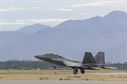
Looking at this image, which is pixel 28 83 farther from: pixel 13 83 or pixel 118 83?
pixel 118 83

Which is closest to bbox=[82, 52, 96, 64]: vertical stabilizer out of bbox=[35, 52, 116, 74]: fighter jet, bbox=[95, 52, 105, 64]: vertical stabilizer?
bbox=[35, 52, 116, 74]: fighter jet

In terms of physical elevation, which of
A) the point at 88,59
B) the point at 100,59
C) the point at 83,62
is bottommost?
the point at 83,62

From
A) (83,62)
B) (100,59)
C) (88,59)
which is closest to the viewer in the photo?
(88,59)

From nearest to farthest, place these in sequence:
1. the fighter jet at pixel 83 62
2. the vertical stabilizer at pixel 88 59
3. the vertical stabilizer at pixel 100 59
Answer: the fighter jet at pixel 83 62, the vertical stabilizer at pixel 88 59, the vertical stabilizer at pixel 100 59

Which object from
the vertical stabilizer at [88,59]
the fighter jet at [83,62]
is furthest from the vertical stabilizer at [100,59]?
the vertical stabilizer at [88,59]

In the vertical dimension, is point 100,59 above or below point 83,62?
above

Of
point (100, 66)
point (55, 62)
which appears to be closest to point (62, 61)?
point (55, 62)

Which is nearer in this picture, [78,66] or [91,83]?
[91,83]

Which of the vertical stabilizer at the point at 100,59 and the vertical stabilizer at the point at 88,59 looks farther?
the vertical stabilizer at the point at 100,59

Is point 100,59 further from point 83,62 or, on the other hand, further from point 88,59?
point 83,62

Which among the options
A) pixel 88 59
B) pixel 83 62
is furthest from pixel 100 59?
pixel 83 62

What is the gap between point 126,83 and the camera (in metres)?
50.2

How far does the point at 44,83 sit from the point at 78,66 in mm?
37718

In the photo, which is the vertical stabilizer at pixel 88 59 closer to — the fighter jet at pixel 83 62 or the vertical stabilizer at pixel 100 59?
the fighter jet at pixel 83 62
